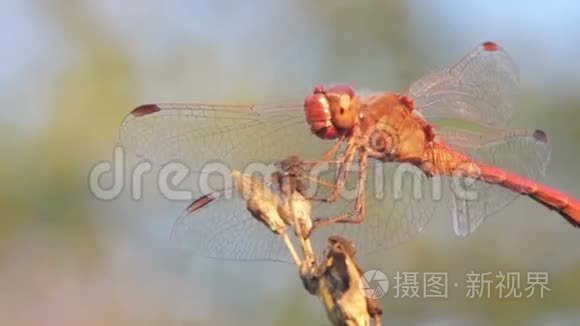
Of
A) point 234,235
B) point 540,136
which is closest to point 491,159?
point 540,136

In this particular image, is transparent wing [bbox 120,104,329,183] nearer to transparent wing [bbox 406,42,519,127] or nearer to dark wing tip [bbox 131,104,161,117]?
dark wing tip [bbox 131,104,161,117]

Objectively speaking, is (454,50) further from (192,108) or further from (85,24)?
(192,108)

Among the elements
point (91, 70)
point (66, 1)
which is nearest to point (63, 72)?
point (91, 70)

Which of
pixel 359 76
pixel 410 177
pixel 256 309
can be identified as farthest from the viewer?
pixel 359 76

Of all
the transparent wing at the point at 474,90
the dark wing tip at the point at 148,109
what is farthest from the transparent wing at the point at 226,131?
the transparent wing at the point at 474,90

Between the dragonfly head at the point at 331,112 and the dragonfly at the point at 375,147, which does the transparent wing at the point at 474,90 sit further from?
the dragonfly head at the point at 331,112

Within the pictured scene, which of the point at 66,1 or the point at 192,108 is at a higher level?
the point at 66,1

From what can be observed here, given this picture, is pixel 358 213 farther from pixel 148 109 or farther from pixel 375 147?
pixel 148 109
